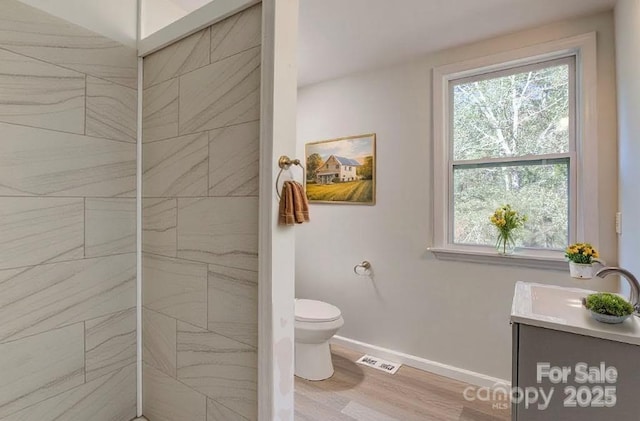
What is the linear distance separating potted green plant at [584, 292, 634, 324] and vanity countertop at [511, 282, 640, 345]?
0.07 feet

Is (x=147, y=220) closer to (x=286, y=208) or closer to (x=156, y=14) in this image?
(x=286, y=208)

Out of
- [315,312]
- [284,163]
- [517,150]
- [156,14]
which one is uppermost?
[156,14]

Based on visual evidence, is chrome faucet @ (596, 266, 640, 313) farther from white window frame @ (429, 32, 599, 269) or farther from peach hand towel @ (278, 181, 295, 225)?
peach hand towel @ (278, 181, 295, 225)

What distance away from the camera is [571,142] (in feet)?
6.20

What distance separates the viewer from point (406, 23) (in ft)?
6.25

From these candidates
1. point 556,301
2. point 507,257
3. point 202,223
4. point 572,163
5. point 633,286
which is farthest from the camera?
point 507,257

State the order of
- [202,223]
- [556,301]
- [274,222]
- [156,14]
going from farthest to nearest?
[156,14]
[556,301]
[202,223]
[274,222]

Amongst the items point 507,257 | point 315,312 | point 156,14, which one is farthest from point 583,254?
point 156,14

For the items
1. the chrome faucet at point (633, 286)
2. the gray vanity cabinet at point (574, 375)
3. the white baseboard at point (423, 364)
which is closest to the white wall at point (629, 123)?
the chrome faucet at point (633, 286)

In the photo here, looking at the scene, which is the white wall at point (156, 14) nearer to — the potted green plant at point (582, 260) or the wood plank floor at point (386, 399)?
the wood plank floor at point (386, 399)

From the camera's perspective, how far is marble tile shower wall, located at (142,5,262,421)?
114 centimetres

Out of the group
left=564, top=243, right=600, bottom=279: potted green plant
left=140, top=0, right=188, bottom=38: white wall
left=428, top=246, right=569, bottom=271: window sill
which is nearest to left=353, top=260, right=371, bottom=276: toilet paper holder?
left=428, top=246, right=569, bottom=271: window sill

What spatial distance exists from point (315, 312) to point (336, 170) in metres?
1.26

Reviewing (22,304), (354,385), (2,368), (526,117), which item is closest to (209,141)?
(22,304)
